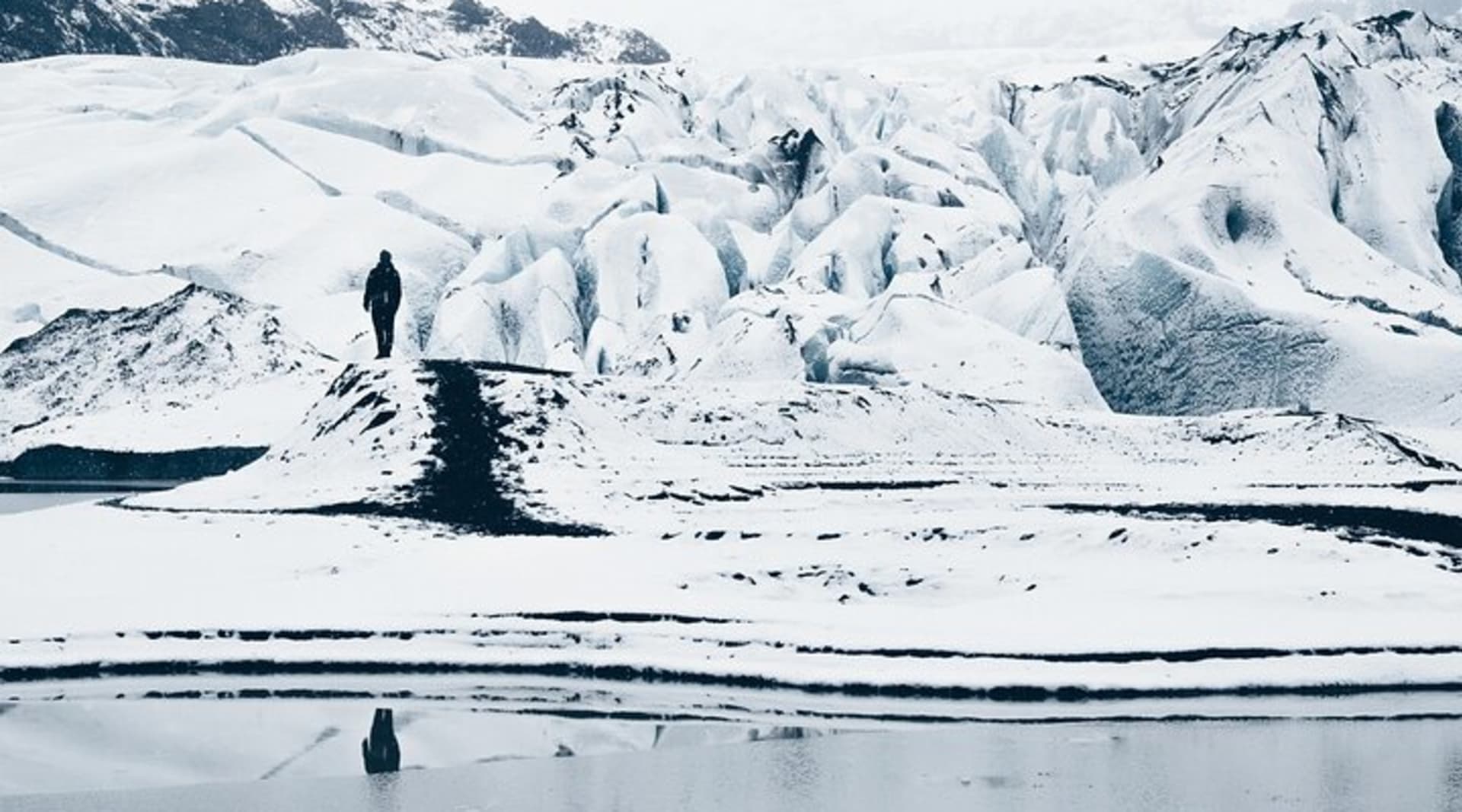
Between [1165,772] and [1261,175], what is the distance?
5672 centimetres

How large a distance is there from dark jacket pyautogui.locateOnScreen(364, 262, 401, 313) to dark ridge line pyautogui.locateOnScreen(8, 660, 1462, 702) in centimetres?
1898

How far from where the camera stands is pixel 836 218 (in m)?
77.1

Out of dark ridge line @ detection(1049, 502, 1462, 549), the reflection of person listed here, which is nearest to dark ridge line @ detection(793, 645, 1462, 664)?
the reflection of person

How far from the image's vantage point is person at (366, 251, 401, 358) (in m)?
40.7

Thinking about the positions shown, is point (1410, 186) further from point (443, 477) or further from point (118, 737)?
point (118, 737)

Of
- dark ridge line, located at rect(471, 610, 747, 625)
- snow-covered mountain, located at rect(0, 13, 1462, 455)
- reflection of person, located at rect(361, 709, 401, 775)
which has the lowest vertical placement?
reflection of person, located at rect(361, 709, 401, 775)

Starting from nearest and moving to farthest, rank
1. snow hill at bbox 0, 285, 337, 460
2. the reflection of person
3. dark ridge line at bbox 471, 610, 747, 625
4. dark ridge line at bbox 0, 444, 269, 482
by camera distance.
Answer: the reflection of person
dark ridge line at bbox 471, 610, 747, 625
dark ridge line at bbox 0, 444, 269, 482
snow hill at bbox 0, 285, 337, 460

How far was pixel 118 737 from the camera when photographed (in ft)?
62.0

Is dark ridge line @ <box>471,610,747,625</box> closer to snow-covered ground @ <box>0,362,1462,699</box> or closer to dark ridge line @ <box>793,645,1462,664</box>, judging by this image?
snow-covered ground @ <box>0,362,1462,699</box>

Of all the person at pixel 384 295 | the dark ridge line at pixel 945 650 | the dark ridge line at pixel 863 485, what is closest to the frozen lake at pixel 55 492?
the person at pixel 384 295

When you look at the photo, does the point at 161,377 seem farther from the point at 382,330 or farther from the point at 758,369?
the point at 758,369

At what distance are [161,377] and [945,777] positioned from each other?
46.2 m

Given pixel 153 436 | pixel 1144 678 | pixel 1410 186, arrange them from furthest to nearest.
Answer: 1. pixel 1410 186
2. pixel 153 436
3. pixel 1144 678

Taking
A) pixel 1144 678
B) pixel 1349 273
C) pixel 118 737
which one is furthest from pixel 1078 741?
pixel 1349 273
